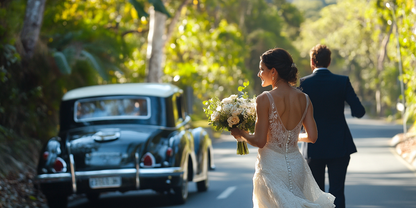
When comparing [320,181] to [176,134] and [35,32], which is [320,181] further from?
Answer: [35,32]

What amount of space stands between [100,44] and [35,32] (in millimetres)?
2482

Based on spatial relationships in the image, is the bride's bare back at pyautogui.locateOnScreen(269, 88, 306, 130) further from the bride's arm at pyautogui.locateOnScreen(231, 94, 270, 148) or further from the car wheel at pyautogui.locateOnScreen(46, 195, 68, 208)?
the car wheel at pyautogui.locateOnScreen(46, 195, 68, 208)

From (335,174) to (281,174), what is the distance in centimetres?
148

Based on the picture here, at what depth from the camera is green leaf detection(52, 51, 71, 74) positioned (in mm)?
12461

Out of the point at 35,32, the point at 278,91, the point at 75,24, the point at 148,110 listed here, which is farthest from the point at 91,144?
the point at 75,24

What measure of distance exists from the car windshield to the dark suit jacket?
397cm

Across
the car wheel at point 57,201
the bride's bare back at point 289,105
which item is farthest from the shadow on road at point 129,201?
the bride's bare back at point 289,105

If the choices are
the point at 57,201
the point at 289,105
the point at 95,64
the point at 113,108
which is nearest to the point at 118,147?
the point at 113,108

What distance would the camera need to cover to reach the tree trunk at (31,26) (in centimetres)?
1253

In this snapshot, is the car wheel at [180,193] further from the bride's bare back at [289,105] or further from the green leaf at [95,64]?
the green leaf at [95,64]

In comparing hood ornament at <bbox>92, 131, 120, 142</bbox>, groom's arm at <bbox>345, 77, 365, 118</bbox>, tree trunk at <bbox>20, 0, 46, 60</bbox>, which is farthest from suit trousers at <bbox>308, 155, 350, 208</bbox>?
tree trunk at <bbox>20, 0, 46, 60</bbox>

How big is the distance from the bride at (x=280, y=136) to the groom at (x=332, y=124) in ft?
3.99

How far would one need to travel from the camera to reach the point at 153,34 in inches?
758

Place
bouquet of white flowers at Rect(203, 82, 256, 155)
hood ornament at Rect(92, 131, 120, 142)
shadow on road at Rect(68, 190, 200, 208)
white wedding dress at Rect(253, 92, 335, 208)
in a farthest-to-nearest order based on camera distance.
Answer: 1. shadow on road at Rect(68, 190, 200, 208)
2. hood ornament at Rect(92, 131, 120, 142)
3. bouquet of white flowers at Rect(203, 82, 256, 155)
4. white wedding dress at Rect(253, 92, 335, 208)
